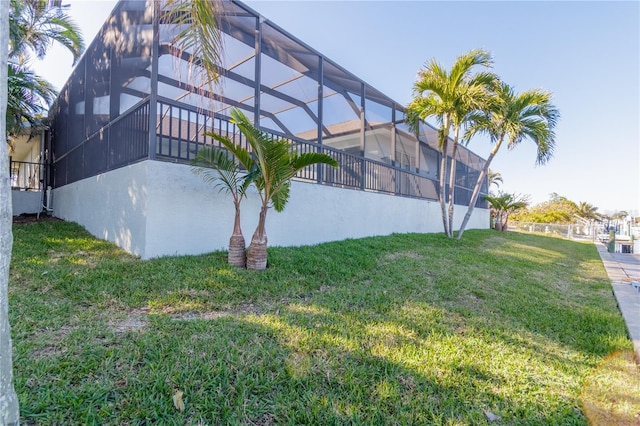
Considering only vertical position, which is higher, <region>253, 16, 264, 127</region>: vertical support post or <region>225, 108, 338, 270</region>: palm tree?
<region>253, 16, 264, 127</region>: vertical support post

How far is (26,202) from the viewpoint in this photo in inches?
336

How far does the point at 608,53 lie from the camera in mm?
8422

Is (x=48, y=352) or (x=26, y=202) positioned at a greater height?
(x=26, y=202)

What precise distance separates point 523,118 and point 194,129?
891 centimetres

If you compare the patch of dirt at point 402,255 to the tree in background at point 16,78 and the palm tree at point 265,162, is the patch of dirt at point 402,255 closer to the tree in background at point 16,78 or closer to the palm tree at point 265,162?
the palm tree at point 265,162

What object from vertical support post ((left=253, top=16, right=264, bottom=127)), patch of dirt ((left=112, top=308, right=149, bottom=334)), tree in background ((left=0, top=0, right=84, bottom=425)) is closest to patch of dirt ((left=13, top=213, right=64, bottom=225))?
tree in background ((left=0, top=0, right=84, bottom=425))

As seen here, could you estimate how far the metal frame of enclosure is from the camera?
14.3 ft

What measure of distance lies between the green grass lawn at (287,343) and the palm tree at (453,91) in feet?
17.7

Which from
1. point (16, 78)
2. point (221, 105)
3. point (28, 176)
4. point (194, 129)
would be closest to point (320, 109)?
point (194, 129)

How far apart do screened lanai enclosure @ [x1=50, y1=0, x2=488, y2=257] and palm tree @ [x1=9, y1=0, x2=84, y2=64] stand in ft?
3.92

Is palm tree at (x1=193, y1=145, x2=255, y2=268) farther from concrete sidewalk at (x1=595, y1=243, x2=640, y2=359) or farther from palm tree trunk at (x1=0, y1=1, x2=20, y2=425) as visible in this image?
concrete sidewalk at (x1=595, y1=243, x2=640, y2=359)

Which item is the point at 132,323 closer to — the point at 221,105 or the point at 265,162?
the point at 265,162

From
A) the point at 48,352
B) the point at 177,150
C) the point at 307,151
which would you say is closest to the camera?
the point at 48,352

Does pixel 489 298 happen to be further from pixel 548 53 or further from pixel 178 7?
pixel 548 53
